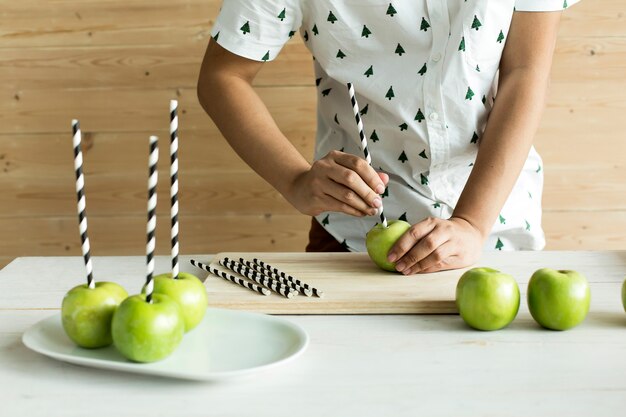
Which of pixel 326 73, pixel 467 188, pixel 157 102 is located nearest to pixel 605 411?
pixel 467 188

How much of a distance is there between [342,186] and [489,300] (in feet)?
1.18

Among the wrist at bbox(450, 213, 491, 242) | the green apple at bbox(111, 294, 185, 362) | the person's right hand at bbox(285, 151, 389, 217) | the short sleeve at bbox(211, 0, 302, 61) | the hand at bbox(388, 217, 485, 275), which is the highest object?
the short sleeve at bbox(211, 0, 302, 61)

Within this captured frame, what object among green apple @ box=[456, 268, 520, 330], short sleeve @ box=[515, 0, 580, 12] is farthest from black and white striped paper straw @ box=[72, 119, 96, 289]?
short sleeve @ box=[515, 0, 580, 12]

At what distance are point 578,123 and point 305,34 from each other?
0.87m

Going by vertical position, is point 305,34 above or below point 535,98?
above

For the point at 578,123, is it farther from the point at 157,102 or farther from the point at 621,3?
the point at 157,102

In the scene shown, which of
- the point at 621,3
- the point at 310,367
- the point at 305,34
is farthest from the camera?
the point at 621,3

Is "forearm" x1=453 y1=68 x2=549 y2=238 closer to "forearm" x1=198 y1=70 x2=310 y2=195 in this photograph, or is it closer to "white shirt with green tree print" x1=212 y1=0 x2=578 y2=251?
"white shirt with green tree print" x1=212 y1=0 x2=578 y2=251

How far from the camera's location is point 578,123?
6.63ft

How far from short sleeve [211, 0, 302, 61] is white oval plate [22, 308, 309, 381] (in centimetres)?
63

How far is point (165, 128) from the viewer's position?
2.07m

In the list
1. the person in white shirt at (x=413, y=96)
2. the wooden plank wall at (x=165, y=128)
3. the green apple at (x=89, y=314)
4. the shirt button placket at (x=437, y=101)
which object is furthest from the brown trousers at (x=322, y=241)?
the green apple at (x=89, y=314)

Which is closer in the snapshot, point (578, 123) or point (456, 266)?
point (456, 266)

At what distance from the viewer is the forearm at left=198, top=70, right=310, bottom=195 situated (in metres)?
1.37
